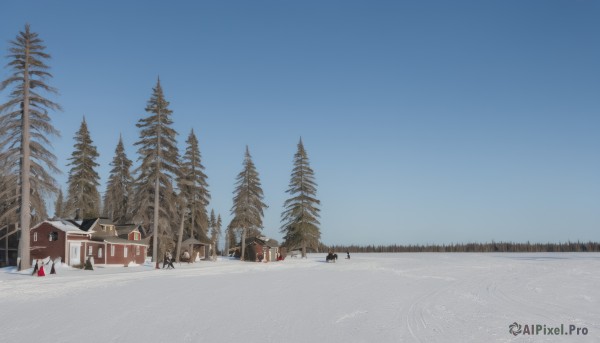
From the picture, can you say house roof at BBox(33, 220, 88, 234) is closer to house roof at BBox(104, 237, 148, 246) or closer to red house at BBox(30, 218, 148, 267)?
red house at BBox(30, 218, 148, 267)

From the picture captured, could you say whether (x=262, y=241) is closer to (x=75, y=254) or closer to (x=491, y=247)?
(x=75, y=254)

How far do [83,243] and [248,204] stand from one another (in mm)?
23798

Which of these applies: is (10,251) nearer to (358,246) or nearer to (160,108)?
(160,108)

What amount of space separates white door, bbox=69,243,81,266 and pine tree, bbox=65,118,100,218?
13.7 m

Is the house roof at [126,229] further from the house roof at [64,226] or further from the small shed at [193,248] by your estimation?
the house roof at [64,226]

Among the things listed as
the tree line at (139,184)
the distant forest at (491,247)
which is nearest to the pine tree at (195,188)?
the tree line at (139,184)

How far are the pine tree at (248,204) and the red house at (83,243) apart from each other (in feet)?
47.4

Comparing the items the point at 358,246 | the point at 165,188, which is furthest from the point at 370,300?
the point at 358,246

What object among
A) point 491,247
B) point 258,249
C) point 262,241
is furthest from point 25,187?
point 491,247

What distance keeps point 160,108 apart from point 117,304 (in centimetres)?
3731

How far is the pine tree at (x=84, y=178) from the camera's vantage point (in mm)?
60062

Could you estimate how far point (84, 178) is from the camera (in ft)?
198

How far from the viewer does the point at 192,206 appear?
6222 centimetres

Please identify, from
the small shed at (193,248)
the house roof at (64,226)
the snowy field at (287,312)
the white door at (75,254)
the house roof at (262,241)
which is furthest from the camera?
the house roof at (262,241)
